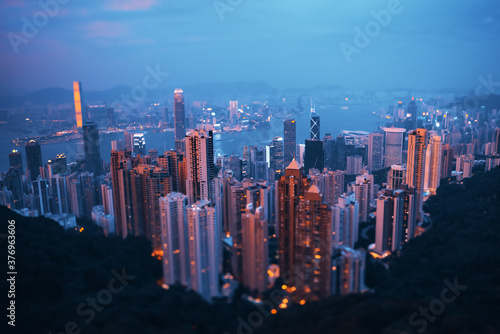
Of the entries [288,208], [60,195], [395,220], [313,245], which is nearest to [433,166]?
[395,220]

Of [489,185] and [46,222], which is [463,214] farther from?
[46,222]

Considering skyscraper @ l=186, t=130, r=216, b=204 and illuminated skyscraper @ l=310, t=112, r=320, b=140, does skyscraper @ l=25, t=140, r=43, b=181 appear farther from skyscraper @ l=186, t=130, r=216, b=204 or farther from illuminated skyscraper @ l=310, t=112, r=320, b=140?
illuminated skyscraper @ l=310, t=112, r=320, b=140

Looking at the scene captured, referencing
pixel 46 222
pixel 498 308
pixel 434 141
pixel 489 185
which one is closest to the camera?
pixel 498 308

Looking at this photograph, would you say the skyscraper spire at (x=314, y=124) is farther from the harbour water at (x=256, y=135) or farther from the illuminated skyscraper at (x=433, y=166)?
the illuminated skyscraper at (x=433, y=166)

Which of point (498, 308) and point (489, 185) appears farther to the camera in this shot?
point (489, 185)

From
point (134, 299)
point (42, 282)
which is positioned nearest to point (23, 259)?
point (42, 282)

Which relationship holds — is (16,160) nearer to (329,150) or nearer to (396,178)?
(396,178)
